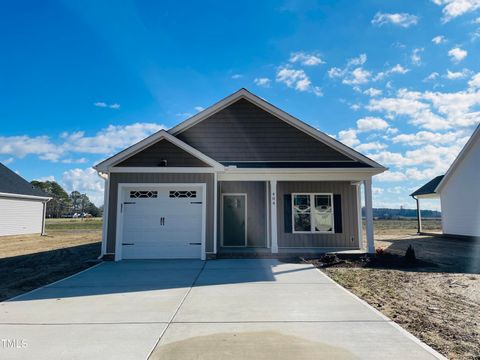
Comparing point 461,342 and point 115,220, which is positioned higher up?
point 115,220

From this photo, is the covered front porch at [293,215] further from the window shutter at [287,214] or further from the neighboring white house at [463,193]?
the neighboring white house at [463,193]

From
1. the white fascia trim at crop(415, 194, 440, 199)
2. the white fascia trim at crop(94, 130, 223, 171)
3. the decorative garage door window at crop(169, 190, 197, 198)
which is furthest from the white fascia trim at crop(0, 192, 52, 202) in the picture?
the white fascia trim at crop(415, 194, 440, 199)

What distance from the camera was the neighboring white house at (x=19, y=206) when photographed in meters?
19.1

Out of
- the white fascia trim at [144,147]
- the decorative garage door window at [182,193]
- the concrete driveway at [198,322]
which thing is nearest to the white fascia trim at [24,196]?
the white fascia trim at [144,147]

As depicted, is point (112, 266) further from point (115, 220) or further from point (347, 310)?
point (347, 310)

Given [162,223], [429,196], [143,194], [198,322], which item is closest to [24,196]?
[143,194]

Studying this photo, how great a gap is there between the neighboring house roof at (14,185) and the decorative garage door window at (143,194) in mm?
13646

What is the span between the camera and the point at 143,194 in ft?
33.3

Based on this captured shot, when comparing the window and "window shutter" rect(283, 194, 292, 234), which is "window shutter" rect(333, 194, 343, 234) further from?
"window shutter" rect(283, 194, 292, 234)

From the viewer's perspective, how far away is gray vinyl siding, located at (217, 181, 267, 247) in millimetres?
11938

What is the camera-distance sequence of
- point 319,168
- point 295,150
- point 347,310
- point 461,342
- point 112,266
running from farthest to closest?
point 295,150, point 319,168, point 112,266, point 347,310, point 461,342

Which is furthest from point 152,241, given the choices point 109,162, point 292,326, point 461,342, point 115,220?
point 461,342

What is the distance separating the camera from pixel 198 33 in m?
10.6

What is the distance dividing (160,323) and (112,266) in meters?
5.21
